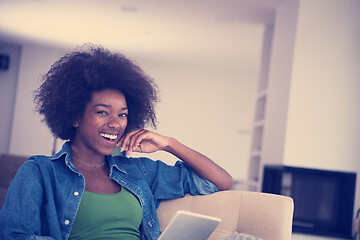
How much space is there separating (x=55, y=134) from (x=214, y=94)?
6.97 m

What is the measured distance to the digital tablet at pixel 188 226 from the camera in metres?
1.14

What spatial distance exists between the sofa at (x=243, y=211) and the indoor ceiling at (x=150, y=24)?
11.4ft

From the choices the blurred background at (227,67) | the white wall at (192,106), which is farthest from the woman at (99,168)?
the white wall at (192,106)

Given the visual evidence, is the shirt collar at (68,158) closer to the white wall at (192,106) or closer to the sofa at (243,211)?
the sofa at (243,211)

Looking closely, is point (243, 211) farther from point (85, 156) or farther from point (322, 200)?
point (322, 200)

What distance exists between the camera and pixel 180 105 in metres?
8.48

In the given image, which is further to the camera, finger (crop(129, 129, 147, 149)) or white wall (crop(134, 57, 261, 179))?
white wall (crop(134, 57, 261, 179))

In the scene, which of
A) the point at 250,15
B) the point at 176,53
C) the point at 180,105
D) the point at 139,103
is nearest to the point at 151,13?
the point at 250,15

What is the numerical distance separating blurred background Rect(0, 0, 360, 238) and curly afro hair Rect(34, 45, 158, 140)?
0.15m

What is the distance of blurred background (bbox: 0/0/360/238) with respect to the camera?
3912 mm

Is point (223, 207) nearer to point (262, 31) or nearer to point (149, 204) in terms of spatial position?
point (149, 204)

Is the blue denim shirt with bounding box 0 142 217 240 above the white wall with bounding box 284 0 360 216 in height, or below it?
below

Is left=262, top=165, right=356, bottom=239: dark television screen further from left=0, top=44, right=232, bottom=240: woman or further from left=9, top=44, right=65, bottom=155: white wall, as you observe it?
left=9, top=44, right=65, bottom=155: white wall

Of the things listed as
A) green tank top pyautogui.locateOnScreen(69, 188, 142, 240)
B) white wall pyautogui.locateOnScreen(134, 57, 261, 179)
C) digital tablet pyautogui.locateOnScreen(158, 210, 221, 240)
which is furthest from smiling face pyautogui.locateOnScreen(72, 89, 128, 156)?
white wall pyautogui.locateOnScreen(134, 57, 261, 179)
